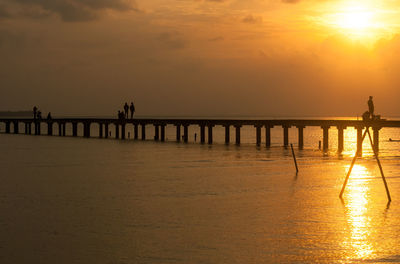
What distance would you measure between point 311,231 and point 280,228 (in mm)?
743

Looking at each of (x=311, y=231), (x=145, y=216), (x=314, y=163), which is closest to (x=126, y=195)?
(x=145, y=216)

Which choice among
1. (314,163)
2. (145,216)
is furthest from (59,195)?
(314,163)

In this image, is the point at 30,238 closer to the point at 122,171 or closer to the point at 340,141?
the point at 122,171

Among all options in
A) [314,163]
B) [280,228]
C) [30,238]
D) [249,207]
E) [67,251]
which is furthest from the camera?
[314,163]

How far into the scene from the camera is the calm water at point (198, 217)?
1113 cm

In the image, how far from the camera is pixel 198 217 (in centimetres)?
1462

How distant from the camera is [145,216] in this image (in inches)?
585

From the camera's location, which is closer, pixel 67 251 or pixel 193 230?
pixel 67 251

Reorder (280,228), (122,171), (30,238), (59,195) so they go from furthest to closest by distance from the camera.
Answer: (122,171) → (59,195) → (280,228) → (30,238)

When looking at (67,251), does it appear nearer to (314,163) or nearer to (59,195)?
(59,195)

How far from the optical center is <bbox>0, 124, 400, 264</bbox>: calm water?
11133 mm

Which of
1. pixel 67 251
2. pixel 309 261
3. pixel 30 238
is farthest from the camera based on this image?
pixel 30 238

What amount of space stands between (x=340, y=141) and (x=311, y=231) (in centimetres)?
2972

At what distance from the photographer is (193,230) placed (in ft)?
43.0
